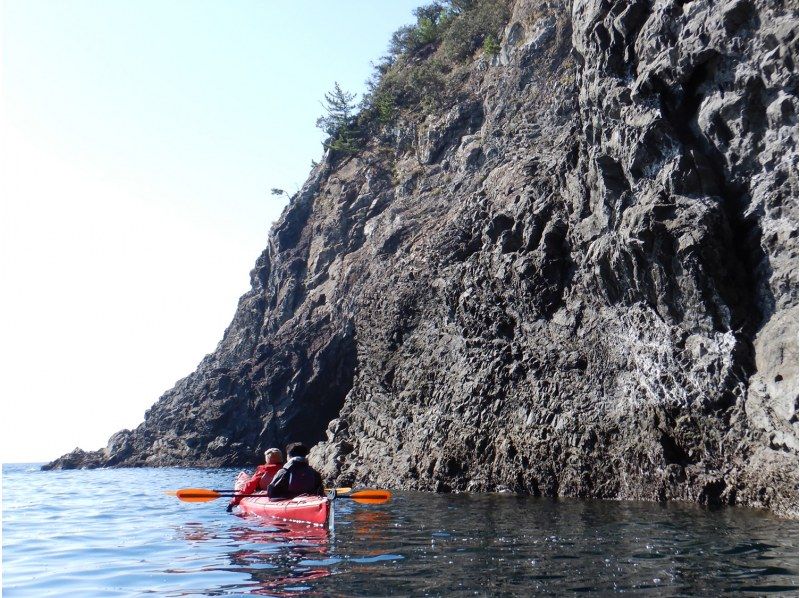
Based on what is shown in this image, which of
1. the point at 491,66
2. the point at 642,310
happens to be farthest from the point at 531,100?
the point at 642,310

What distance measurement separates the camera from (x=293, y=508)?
13984 millimetres

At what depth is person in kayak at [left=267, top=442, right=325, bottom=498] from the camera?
14.9 meters

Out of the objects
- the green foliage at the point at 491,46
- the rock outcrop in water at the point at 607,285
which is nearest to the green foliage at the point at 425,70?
the green foliage at the point at 491,46

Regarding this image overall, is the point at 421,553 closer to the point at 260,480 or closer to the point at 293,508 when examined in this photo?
the point at 293,508

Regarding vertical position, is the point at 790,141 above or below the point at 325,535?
above

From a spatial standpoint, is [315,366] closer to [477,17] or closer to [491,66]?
[491,66]

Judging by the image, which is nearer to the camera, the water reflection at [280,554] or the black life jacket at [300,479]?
the water reflection at [280,554]

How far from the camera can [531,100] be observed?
3506 centimetres

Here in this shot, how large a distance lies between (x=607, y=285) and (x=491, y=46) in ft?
90.7

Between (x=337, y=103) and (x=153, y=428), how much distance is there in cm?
2697

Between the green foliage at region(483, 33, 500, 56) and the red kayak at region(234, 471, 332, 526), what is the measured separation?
33.1m

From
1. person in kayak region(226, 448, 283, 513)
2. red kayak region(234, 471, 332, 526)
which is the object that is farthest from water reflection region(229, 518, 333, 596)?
person in kayak region(226, 448, 283, 513)

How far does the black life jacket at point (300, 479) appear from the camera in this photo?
1486 centimetres

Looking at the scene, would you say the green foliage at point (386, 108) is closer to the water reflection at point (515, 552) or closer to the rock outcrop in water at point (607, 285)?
the rock outcrop in water at point (607, 285)
